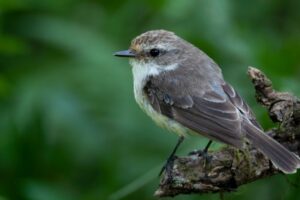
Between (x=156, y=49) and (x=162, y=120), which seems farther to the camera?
(x=156, y=49)

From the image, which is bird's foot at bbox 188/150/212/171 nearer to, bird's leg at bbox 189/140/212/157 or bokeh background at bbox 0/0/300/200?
bird's leg at bbox 189/140/212/157

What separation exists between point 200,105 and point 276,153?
1.19 metres

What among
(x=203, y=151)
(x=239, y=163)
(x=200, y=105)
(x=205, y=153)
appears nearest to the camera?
(x=239, y=163)

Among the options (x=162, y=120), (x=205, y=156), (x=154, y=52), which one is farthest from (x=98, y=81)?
(x=205, y=156)

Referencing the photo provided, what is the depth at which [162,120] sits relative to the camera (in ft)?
26.8

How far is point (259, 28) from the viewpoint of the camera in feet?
33.6

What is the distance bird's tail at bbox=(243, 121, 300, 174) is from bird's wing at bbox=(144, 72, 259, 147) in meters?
0.17

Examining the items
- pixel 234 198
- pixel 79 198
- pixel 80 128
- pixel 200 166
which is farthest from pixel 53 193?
pixel 200 166

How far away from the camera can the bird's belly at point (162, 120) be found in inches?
316

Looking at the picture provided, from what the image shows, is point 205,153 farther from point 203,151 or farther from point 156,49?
point 156,49

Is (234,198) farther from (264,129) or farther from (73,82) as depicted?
(73,82)

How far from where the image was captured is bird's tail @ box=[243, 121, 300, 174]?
6.98 meters

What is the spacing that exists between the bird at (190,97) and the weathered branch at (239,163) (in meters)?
0.10

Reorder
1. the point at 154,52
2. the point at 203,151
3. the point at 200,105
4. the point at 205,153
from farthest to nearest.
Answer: the point at 154,52 → the point at 200,105 → the point at 203,151 → the point at 205,153
